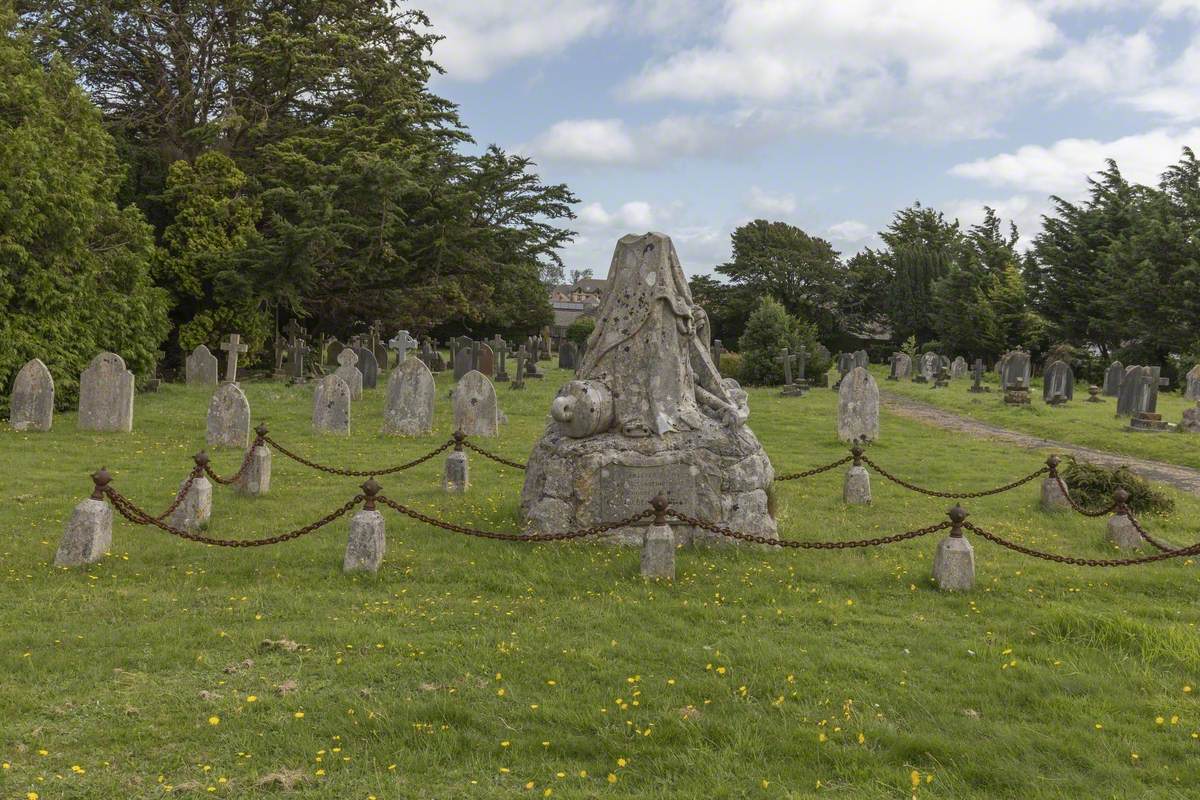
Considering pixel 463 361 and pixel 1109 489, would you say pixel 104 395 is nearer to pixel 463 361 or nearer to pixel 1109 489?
pixel 463 361

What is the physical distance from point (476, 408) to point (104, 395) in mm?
7042

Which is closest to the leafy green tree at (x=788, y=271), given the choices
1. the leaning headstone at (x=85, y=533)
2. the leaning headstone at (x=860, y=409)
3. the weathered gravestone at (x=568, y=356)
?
the weathered gravestone at (x=568, y=356)

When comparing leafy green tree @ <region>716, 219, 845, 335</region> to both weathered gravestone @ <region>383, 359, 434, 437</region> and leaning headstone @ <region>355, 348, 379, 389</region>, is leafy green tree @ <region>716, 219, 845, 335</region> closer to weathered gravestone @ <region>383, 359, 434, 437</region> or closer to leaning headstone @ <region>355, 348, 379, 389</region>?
leaning headstone @ <region>355, 348, 379, 389</region>

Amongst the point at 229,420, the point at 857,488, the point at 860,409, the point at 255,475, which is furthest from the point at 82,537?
the point at 860,409

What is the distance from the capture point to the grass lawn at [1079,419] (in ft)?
59.2

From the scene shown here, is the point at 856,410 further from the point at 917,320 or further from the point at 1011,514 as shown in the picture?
the point at 917,320

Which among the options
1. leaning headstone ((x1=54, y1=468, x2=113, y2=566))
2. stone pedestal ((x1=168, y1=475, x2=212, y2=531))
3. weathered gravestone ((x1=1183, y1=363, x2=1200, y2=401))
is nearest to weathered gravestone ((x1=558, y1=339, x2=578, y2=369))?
weathered gravestone ((x1=1183, y1=363, x2=1200, y2=401))

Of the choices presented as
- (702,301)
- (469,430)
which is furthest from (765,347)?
(702,301)

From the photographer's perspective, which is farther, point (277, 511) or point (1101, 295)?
point (1101, 295)

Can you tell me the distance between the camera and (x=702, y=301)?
56.5 m

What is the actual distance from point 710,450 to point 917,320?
5103cm

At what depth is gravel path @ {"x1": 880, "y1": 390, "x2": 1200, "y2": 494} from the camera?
15.0m

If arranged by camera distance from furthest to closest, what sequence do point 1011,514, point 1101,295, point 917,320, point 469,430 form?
point 917,320 < point 1101,295 < point 469,430 < point 1011,514

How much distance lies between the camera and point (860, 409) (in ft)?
59.8
